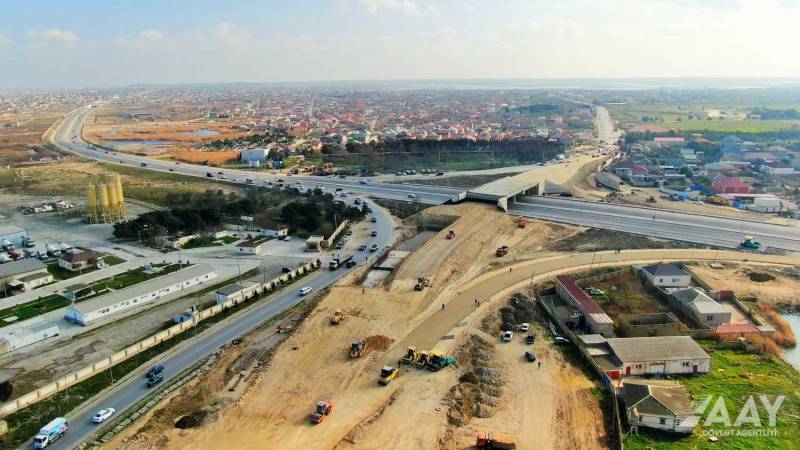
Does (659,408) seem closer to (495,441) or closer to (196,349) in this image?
(495,441)

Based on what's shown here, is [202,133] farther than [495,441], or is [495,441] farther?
[202,133]

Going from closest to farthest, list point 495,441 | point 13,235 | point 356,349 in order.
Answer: point 495,441, point 356,349, point 13,235

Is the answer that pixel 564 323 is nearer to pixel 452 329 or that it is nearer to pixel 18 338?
pixel 452 329

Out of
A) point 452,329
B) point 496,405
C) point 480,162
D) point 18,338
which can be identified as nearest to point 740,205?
point 480,162

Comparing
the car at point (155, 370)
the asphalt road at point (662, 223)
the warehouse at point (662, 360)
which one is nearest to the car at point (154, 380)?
the car at point (155, 370)

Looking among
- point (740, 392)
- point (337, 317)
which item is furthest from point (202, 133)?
point (740, 392)

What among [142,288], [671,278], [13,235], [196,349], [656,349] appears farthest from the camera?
[13,235]

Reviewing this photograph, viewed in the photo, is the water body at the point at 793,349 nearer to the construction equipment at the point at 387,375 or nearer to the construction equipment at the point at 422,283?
the construction equipment at the point at 422,283

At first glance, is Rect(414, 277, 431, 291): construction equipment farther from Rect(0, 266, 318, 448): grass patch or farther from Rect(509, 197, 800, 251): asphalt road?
Rect(509, 197, 800, 251): asphalt road
